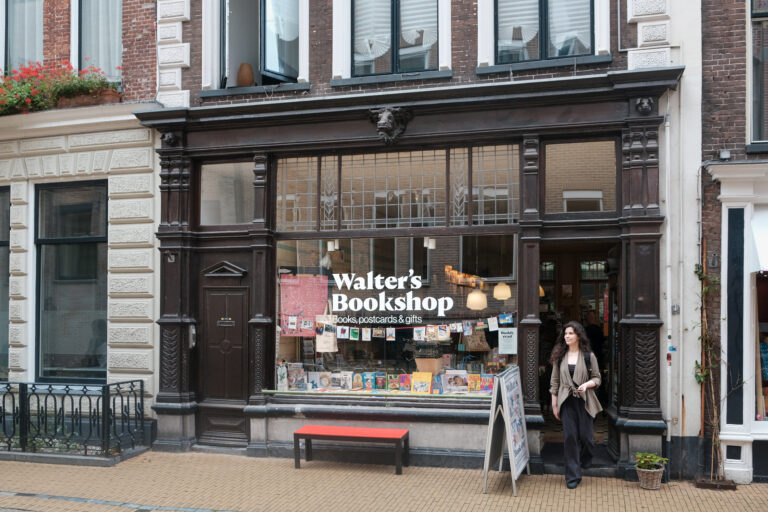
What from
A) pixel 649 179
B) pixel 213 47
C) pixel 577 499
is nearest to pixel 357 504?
pixel 577 499

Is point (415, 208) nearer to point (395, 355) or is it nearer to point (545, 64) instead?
point (395, 355)

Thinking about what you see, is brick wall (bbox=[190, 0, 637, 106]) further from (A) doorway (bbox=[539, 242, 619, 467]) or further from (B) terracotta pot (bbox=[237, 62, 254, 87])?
(A) doorway (bbox=[539, 242, 619, 467])

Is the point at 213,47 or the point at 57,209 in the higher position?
the point at 213,47

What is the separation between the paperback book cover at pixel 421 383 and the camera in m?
10.1

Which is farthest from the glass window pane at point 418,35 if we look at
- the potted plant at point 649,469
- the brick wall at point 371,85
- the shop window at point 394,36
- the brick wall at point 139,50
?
the potted plant at point 649,469

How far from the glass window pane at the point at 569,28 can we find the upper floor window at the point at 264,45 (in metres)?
3.96

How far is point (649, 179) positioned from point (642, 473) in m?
3.68

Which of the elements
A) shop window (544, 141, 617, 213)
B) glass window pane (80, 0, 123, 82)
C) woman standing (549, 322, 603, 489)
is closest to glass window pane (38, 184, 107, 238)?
glass window pane (80, 0, 123, 82)

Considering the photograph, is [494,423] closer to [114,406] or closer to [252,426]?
[252,426]

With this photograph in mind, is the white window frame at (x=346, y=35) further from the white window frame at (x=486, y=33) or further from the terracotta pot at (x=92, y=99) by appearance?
the terracotta pot at (x=92, y=99)

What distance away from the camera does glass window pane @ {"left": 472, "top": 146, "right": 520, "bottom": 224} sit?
989cm

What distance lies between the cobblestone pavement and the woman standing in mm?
407

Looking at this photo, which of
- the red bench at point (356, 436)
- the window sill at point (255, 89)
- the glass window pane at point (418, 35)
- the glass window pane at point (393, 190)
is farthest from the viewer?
the window sill at point (255, 89)

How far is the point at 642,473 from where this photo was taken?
27.7 ft
